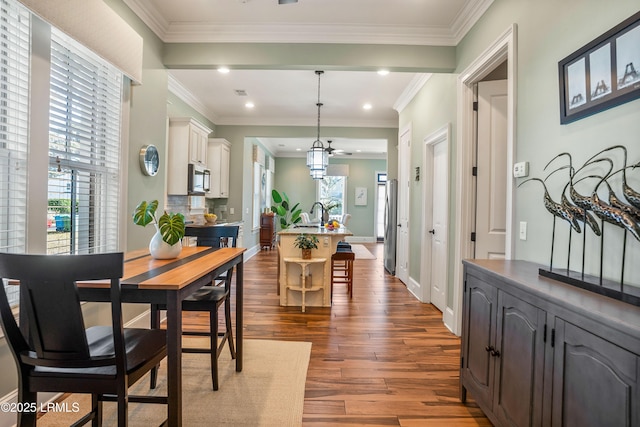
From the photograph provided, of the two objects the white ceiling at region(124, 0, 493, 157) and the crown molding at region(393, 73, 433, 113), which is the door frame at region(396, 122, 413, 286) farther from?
the white ceiling at region(124, 0, 493, 157)

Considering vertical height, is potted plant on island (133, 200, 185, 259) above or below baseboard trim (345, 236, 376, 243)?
above

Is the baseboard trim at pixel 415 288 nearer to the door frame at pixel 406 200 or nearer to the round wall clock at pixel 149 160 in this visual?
the door frame at pixel 406 200

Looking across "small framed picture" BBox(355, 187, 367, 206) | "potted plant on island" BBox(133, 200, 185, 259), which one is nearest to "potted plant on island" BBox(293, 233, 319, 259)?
"potted plant on island" BBox(133, 200, 185, 259)

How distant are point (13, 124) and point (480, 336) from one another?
111 inches

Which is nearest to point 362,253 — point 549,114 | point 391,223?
point 391,223

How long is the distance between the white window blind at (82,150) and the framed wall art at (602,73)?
2946mm

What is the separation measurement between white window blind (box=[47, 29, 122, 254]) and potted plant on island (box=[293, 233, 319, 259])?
1.85 metres

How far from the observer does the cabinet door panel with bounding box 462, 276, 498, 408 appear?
176 cm

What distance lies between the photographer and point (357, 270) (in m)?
6.37

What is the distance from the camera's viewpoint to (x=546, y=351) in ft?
4.33

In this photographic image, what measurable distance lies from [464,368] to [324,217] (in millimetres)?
4112

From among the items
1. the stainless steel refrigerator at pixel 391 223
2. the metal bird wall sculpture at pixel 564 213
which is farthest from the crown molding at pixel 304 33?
the stainless steel refrigerator at pixel 391 223

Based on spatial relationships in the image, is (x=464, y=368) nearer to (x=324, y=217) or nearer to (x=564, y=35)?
(x=564, y=35)

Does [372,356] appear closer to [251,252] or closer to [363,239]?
[251,252]
